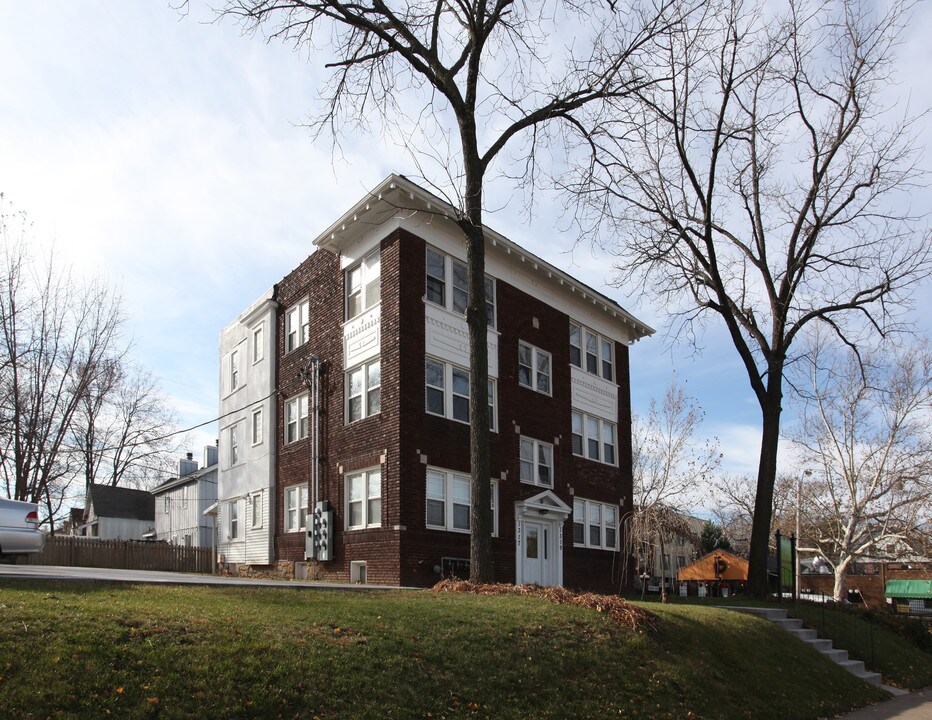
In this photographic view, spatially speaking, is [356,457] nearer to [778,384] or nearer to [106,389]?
[778,384]

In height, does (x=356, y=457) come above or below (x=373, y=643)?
above

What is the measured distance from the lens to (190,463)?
4775cm

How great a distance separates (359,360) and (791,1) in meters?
14.6

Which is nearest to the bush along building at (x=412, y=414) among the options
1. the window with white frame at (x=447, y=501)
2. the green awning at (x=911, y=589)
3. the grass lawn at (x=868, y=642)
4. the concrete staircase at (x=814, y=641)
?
the window with white frame at (x=447, y=501)

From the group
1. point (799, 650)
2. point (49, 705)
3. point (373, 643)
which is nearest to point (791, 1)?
point (799, 650)

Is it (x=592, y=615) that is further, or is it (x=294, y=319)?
(x=294, y=319)

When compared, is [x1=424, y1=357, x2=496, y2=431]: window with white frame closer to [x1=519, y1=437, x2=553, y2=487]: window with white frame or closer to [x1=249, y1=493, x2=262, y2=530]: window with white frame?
[x1=519, y1=437, x2=553, y2=487]: window with white frame

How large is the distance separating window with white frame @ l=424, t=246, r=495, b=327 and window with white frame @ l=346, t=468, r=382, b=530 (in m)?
4.73

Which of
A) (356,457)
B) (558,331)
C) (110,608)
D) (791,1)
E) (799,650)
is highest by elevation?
(791,1)

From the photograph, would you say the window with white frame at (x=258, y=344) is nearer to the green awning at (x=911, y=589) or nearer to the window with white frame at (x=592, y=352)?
the window with white frame at (x=592, y=352)

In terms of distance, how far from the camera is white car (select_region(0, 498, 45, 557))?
43.4ft

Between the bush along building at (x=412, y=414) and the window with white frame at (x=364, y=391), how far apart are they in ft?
0.19

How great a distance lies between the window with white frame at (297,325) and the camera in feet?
81.9

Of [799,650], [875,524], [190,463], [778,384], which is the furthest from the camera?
[190,463]
